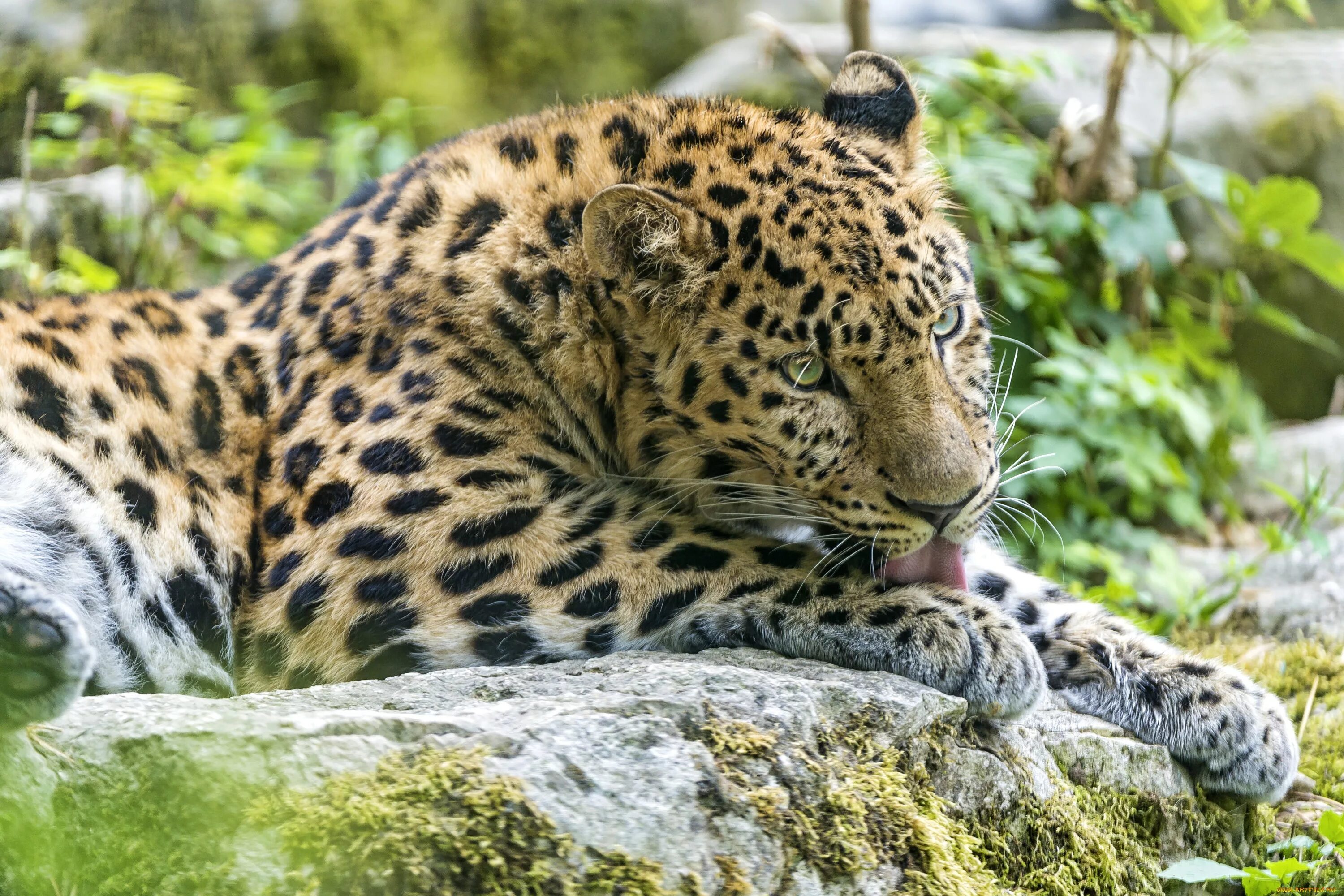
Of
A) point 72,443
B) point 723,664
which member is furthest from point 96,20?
point 723,664

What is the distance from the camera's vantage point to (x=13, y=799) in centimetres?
291

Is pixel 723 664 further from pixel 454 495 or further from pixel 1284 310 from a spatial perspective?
pixel 1284 310

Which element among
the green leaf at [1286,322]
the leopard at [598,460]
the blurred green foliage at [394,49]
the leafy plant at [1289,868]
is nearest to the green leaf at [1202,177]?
the green leaf at [1286,322]

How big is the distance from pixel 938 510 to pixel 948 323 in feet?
2.62

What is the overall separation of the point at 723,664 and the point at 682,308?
4.72 feet

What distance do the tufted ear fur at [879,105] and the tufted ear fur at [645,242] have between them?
120 centimetres

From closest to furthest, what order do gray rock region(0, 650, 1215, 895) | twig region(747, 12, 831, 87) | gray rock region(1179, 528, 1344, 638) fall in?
1. gray rock region(0, 650, 1215, 895)
2. gray rock region(1179, 528, 1344, 638)
3. twig region(747, 12, 831, 87)

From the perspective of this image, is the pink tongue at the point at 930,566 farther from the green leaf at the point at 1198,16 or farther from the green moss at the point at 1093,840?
the green leaf at the point at 1198,16

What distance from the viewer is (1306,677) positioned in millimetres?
5523

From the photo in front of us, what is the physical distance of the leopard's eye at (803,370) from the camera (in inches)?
178

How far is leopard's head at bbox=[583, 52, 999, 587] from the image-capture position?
4.45 m

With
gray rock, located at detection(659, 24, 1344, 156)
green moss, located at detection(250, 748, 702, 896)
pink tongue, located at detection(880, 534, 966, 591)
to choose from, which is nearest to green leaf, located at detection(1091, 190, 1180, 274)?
gray rock, located at detection(659, 24, 1344, 156)

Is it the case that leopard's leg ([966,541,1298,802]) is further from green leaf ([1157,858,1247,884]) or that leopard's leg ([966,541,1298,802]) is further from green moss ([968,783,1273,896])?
green leaf ([1157,858,1247,884])

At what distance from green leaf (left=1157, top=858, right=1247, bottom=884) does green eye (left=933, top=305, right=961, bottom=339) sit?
1.99 metres
